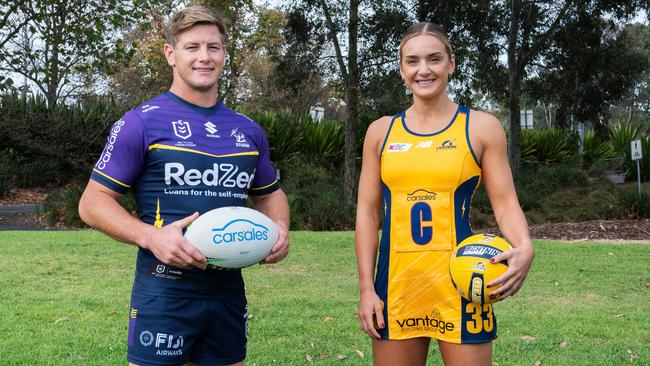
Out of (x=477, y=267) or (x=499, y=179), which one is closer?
(x=477, y=267)

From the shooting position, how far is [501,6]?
21734 mm

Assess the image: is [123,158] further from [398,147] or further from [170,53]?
[398,147]

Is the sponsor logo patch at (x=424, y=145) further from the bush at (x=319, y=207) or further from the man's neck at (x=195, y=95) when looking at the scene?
the bush at (x=319, y=207)

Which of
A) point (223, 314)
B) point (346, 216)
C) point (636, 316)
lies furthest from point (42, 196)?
point (223, 314)

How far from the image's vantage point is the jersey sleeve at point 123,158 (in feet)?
9.28

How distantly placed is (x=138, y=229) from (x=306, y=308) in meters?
5.22

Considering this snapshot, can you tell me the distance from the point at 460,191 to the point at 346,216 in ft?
45.9

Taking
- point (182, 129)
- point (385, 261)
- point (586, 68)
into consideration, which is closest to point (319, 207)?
point (586, 68)

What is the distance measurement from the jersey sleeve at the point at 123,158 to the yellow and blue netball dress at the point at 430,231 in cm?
107

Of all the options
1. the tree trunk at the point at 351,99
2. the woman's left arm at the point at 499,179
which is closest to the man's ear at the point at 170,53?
the woman's left arm at the point at 499,179

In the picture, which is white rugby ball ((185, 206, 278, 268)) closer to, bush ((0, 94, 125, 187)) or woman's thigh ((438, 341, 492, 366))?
woman's thigh ((438, 341, 492, 366))

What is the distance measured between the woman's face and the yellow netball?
70 cm

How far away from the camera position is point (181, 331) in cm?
288

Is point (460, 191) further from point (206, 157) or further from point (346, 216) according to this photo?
point (346, 216)
